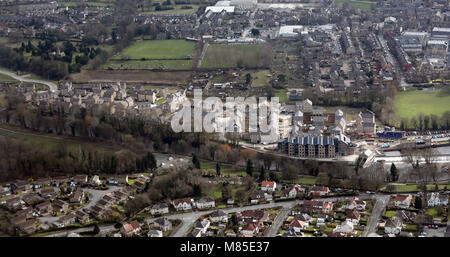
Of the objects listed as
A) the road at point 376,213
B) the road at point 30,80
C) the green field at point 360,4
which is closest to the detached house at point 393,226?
the road at point 376,213

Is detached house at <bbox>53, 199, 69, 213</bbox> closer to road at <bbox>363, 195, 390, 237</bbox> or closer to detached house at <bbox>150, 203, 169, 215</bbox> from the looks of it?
detached house at <bbox>150, 203, 169, 215</bbox>

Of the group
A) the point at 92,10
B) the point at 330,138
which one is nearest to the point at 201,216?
the point at 330,138

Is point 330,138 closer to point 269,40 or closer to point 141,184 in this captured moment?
Answer: point 141,184

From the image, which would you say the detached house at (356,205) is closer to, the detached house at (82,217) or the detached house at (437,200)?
the detached house at (437,200)

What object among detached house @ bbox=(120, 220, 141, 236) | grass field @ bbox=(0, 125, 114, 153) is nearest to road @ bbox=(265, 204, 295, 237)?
detached house @ bbox=(120, 220, 141, 236)

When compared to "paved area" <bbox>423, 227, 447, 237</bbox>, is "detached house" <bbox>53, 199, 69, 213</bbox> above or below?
below

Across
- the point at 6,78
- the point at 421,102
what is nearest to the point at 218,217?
the point at 421,102
